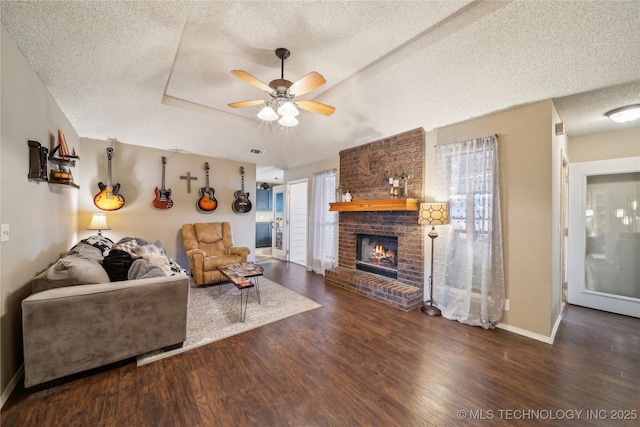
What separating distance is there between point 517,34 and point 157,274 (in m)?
3.64

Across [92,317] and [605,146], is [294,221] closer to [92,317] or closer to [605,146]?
[92,317]

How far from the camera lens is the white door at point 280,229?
20.7 feet

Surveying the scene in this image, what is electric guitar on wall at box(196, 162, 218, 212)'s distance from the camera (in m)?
4.98

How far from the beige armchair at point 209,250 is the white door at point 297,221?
1759 mm

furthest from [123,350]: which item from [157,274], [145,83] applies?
[145,83]

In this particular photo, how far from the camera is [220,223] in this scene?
4957 millimetres

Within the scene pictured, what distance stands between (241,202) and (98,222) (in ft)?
7.87

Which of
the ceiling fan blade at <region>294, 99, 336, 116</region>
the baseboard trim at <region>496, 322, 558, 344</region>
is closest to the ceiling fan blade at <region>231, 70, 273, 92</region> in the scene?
the ceiling fan blade at <region>294, 99, 336, 116</region>

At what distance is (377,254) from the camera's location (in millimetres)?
4133

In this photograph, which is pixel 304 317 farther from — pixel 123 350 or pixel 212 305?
pixel 123 350

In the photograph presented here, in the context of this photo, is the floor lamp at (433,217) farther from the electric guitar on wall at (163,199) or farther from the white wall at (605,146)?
the electric guitar on wall at (163,199)

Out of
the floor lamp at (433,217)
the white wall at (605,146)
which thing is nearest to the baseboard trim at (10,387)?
the floor lamp at (433,217)

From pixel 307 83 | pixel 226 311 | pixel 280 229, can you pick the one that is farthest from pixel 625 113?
pixel 280 229

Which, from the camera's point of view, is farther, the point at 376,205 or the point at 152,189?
the point at 152,189
